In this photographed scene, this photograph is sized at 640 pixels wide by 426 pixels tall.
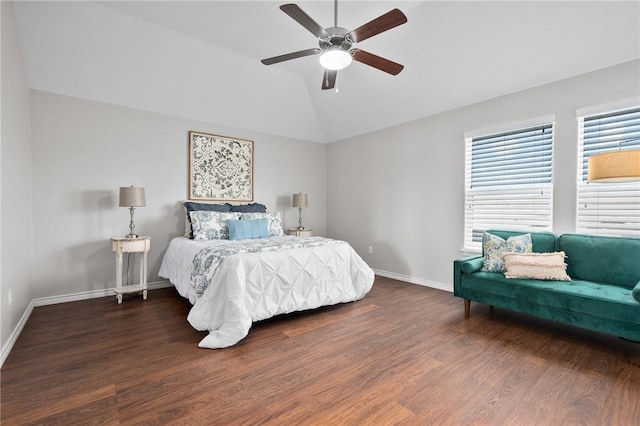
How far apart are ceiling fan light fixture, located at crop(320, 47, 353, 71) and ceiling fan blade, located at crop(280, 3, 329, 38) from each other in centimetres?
13

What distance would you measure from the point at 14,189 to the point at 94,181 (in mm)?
1128

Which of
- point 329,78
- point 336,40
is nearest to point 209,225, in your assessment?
point 329,78

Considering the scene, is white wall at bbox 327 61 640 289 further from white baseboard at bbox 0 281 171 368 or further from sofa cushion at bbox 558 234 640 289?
white baseboard at bbox 0 281 171 368

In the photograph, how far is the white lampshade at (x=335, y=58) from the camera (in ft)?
7.79

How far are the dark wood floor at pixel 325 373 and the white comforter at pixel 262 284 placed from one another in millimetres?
171

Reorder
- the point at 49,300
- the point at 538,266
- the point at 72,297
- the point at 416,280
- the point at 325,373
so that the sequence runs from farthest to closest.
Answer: the point at 416,280 < the point at 72,297 < the point at 49,300 < the point at 538,266 < the point at 325,373

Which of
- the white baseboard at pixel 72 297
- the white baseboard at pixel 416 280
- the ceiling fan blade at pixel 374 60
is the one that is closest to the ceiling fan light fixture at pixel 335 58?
the ceiling fan blade at pixel 374 60

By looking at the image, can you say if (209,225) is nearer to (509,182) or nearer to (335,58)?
(335,58)

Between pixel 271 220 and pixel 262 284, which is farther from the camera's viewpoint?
pixel 271 220

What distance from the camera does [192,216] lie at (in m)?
3.99

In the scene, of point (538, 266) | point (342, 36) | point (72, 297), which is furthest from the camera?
point (72, 297)

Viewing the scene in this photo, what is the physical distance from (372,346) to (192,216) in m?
2.84

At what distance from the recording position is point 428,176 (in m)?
4.43

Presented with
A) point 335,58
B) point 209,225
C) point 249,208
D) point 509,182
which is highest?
point 335,58
